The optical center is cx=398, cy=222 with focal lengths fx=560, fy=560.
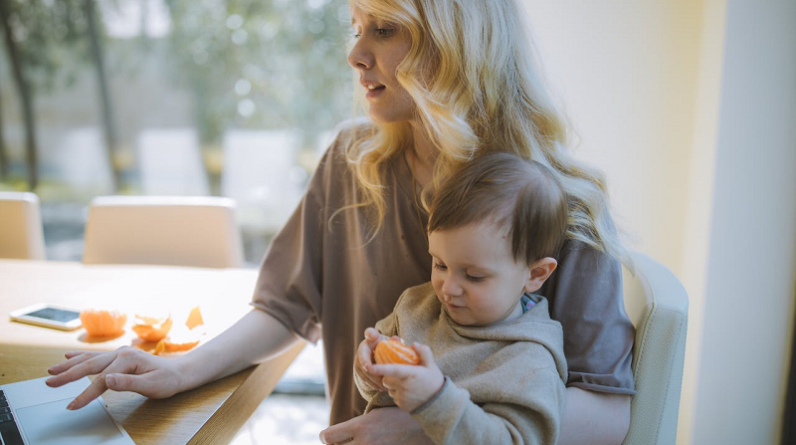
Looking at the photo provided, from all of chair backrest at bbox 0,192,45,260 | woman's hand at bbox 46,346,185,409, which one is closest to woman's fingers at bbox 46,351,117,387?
woman's hand at bbox 46,346,185,409

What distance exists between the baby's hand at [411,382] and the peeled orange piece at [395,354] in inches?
1.2

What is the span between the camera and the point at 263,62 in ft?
8.41

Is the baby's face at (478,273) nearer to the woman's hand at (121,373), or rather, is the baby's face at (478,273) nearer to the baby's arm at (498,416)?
the baby's arm at (498,416)

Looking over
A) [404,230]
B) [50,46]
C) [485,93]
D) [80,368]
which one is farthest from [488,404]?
[50,46]

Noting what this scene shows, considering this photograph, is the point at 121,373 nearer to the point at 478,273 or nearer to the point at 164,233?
the point at 478,273

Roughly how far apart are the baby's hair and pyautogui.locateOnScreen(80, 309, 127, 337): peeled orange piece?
81 cm

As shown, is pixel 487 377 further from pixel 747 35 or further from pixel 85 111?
pixel 85 111

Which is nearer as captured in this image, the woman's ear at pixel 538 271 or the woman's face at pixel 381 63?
the woman's ear at pixel 538 271

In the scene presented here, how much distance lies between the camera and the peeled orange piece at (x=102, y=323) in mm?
1253

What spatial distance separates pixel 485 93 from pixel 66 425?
2.95ft

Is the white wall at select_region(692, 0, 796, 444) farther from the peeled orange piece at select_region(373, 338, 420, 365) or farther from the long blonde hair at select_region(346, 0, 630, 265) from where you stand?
the peeled orange piece at select_region(373, 338, 420, 365)

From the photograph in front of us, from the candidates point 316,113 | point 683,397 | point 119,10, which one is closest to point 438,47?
point 683,397

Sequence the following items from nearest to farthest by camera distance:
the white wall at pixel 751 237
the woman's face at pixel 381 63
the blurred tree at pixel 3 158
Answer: the woman's face at pixel 381 63 < the white wall at pixel 751 237 < the blurred tree at pixel 3 158

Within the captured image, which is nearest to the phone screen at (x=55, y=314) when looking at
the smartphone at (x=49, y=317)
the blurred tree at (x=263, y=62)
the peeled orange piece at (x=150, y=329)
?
the smartphone at (x=49, y=317)
